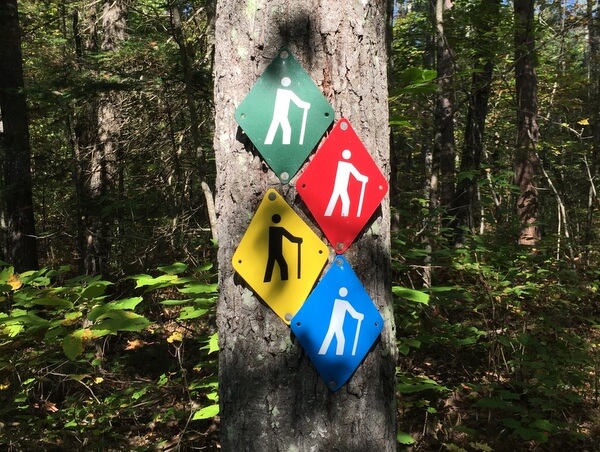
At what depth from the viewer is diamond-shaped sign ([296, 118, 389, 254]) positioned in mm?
1356

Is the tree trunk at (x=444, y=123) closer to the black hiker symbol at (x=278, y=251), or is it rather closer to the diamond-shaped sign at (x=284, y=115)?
the diamond-shaped sign at (x=284, y=115)

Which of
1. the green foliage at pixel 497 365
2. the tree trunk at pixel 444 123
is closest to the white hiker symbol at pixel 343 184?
the green foliage at pixel 497 365

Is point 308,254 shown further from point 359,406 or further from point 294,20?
point 294,20

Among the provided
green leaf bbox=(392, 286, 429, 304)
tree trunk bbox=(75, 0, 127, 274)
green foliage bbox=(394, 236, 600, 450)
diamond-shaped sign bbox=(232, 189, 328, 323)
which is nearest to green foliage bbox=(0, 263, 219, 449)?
tree trunk bbox=(75, 0, 127, 274)

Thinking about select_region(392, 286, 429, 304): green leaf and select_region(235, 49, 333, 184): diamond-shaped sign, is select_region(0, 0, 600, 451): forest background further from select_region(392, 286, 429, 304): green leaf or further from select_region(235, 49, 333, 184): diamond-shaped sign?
select_region(235, 49, 333, 184): diamond-shaped sign

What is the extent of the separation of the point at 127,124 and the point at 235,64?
443cm

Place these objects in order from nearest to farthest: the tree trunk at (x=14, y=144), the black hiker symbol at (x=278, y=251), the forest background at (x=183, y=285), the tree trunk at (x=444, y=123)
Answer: the black hiker symbol at (x=278, y=251) < the forest background at (x=183, y=285) < the tree trunk at (x=444, y=123) < the tree trunk at (x=14, y=144)

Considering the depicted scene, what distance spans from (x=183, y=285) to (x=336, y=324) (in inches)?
84.1

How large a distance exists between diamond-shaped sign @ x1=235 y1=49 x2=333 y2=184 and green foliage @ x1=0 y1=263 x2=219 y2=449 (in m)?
1.08

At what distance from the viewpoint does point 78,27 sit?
8.19 meters

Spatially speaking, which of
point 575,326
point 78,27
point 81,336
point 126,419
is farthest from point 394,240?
point 78,27

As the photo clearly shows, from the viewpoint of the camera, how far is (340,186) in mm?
1382

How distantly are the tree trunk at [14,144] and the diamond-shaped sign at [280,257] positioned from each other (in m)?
6.64

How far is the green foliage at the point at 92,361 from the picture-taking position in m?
2.34
